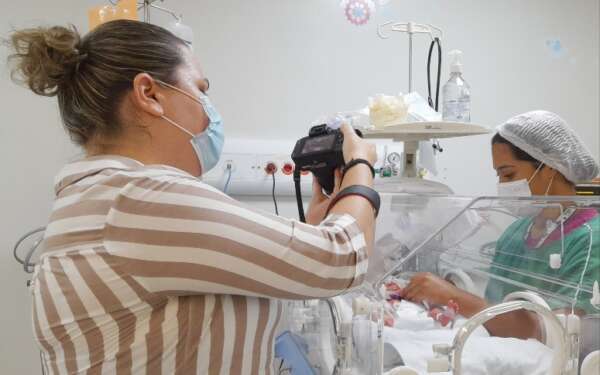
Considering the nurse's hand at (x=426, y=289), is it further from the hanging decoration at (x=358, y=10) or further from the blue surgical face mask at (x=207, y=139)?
the hanging decoration at (x=358, y=10)

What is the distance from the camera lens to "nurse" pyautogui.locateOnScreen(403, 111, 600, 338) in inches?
39.5

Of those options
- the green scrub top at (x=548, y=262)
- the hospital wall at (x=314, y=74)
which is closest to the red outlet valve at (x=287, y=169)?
the hospital wall at (x=314, y=74)

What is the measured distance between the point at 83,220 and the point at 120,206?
0.25ft

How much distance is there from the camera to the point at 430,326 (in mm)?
1177

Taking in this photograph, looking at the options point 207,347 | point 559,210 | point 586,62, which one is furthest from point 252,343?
point 586,62

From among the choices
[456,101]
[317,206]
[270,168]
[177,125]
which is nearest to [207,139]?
[177,125]

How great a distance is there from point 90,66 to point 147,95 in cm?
11

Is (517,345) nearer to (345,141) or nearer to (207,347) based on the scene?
(345,141)

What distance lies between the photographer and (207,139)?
88 cm

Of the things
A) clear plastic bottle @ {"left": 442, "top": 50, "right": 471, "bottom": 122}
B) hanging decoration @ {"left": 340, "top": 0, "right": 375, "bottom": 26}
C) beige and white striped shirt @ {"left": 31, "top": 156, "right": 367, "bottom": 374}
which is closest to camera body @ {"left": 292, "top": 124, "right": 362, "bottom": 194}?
beige and white striped shirt @ {"left": 31, "top": 156, "right": 367, "bottom": 374}

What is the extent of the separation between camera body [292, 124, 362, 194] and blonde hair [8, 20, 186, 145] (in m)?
0.35

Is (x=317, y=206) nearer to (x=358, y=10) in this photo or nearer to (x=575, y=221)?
(x=575, y=221)

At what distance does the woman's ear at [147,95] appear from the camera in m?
0.76

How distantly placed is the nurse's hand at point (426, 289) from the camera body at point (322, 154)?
1.38ft
